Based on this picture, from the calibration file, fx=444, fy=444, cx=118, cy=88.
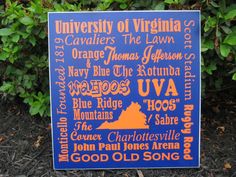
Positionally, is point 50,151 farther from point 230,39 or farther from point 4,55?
point 230,39

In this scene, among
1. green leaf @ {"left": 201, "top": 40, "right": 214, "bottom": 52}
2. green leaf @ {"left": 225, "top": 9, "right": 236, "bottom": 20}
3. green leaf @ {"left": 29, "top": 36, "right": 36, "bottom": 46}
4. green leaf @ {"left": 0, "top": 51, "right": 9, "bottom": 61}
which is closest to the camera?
green leaf @ {"left": 225, "top": 9, "right": 236, "bottom": 20}

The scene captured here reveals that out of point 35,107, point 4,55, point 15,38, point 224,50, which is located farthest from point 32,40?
point 224,50

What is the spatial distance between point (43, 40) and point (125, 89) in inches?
33.1

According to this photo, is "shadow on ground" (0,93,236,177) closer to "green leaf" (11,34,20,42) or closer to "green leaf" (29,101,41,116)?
"green leaf" (29,101,41,116)

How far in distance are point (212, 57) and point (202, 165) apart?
82cm

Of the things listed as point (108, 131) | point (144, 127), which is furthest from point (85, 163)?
point (144, 127)

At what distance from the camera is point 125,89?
3.13 metres

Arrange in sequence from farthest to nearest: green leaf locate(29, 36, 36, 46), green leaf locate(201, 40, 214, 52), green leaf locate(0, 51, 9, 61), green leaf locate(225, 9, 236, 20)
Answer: green leaf locate(0, 51, 9, 61) < green leaf locate(29, 36, 36, 46) < green leaf locate(201, 40, 214, 52) < green leaf locate(225, 9, 236, 20)

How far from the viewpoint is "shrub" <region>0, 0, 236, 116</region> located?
3.05 metres

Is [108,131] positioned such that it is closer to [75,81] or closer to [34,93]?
[75,81]

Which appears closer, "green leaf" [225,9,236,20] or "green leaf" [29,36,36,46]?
"green leaf" [225,9,236,20]

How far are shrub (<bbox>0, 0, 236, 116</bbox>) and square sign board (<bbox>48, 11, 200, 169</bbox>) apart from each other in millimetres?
139

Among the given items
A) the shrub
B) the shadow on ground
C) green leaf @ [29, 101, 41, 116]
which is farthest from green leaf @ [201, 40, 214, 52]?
green leaf @ [29, 101, 41, 116]

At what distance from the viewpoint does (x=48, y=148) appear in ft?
11.8
